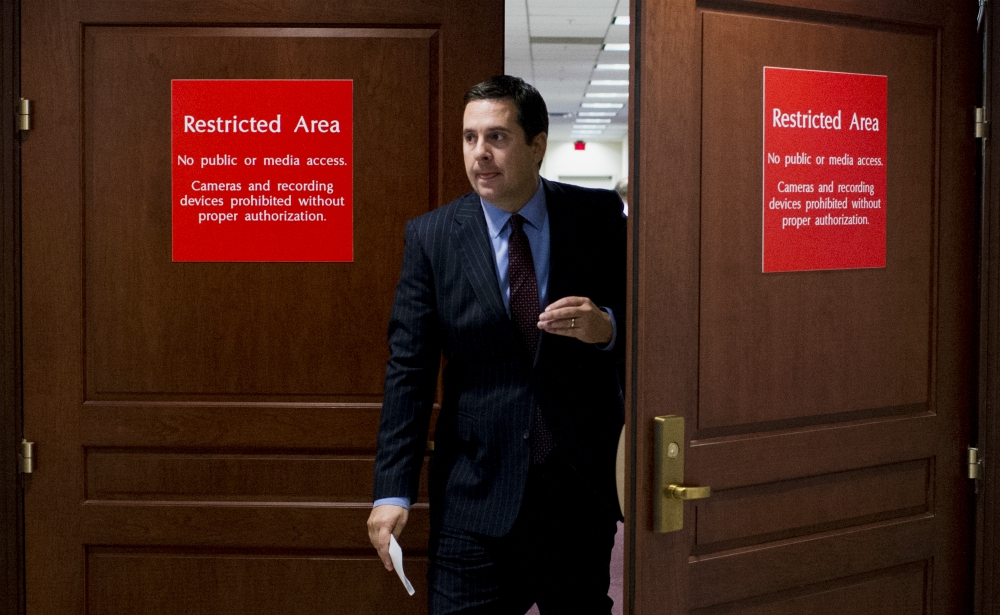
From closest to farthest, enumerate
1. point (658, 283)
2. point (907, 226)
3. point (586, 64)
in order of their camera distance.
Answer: point (658, 283) < point (907, 226) < point (586, 64)

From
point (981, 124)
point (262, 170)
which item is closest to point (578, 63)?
point (262, 170)

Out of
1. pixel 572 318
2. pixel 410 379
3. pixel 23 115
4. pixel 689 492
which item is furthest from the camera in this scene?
pixel 23 115

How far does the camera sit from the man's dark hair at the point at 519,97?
2.07 metres

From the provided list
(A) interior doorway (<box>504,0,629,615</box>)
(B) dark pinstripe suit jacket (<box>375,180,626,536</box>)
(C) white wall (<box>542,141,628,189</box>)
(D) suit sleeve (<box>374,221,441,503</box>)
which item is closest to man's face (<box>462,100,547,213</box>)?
(B) dark pinstripe suit jacket (<box>375,180,626,536</box>)

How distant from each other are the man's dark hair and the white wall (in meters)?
17.8

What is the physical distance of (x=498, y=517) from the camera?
2000 mm

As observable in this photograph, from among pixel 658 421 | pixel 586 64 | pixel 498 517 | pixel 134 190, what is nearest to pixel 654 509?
pixel 658 421

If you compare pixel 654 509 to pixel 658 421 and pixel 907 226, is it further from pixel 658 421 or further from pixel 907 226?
pixel 907 226

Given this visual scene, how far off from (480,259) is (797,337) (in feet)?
2.26

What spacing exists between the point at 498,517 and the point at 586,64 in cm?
939

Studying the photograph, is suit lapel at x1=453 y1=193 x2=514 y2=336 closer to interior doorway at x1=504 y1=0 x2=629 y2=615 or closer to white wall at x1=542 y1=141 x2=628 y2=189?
interior doorway at x1=504 y1=0 x2=629 y2=615

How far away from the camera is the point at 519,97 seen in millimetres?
2076

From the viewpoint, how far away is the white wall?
19.9 m

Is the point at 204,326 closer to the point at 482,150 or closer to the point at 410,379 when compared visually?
the point at 410,379
